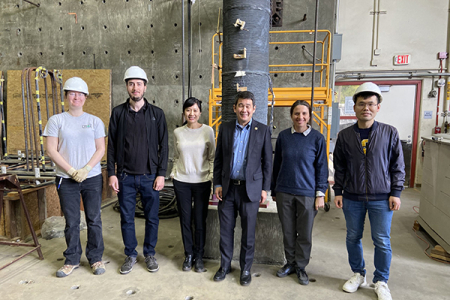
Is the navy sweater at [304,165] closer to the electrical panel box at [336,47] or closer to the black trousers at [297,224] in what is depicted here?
the black trousers at [297,224]

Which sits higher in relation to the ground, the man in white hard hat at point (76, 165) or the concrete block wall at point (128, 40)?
the concrete block wall at point (128, 40)

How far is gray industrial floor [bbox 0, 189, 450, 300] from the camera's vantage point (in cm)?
266

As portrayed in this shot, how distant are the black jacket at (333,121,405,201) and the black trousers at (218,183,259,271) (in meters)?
0.95

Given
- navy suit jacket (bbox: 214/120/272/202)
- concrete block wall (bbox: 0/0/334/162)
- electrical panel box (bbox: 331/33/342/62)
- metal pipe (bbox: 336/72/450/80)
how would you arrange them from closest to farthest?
navy suit jacket (bbox: 214/120/272/202)
electrical panel box (bbox: 331/33/342/62)
concrete block wall (bbox: 0/0/334/162)
metal pipe (bbox: 336/72/450/80)

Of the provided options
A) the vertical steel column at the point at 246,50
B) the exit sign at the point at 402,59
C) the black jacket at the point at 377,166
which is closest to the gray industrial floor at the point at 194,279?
the black jacket at the point at 377,166

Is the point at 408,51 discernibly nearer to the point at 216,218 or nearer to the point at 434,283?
the point at 434,283

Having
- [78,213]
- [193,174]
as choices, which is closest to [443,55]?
[193,174]

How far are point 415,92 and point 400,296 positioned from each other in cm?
633

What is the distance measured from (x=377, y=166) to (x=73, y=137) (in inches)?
114

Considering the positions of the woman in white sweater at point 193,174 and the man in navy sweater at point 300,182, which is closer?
the man in navy sweater at point 300,182

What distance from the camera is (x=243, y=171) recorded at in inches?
105

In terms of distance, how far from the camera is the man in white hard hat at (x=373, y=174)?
8.14ft

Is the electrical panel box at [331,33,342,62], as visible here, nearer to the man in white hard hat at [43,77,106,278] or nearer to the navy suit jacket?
the navy suit jacket

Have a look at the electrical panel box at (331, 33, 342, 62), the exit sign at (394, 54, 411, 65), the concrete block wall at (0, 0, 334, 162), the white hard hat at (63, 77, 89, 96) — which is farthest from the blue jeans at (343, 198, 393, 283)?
the exit sign at (394, 54, 411, 65)
